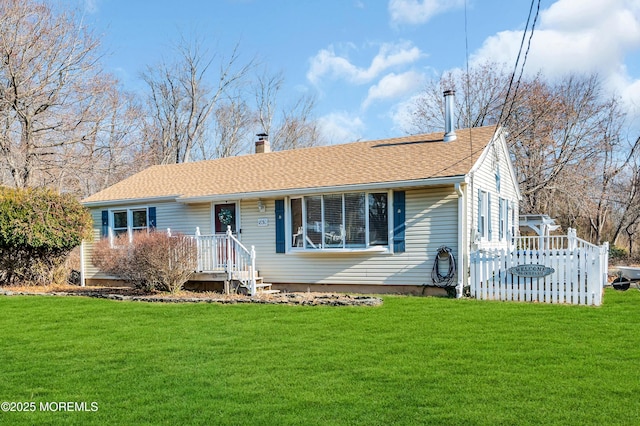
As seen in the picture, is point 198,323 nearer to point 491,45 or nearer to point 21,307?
point 21,307

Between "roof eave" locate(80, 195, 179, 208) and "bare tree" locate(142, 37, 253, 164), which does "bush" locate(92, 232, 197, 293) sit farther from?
"bare tree" locate(142, 37, 253, 164)

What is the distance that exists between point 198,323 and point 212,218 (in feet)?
20.9

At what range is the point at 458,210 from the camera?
37.8 feet

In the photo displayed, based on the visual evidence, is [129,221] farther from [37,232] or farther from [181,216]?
[37,232]

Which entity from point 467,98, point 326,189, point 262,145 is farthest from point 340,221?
point 467,98

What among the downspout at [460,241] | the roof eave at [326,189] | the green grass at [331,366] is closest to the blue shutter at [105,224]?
the roof eave at [326,189]

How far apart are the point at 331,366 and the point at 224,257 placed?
24.7 feet

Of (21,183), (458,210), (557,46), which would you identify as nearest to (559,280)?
(458,210)

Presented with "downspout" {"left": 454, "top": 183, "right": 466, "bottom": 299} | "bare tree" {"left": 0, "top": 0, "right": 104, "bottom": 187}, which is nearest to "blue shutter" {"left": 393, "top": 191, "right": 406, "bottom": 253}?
"downspout" {"left": 454, "top": 183, "right": 466, "bottom": 299}

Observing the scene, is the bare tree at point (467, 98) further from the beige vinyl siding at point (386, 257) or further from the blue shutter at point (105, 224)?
the blue shutter at point (105, 224)

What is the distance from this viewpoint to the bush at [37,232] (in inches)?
541

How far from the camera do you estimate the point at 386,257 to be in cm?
1220

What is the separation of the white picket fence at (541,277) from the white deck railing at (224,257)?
209 inches

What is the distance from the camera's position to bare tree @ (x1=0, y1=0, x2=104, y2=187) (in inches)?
786
